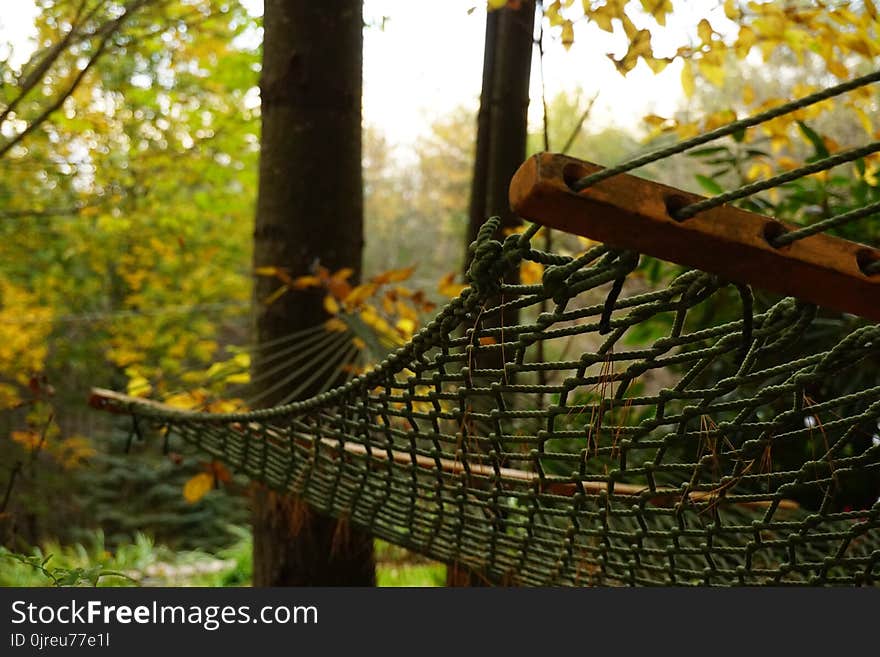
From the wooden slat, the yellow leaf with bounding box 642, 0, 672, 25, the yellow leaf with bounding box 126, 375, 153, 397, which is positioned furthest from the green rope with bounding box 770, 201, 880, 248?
the yellow leaf with bounding box 126, 375, 153, 397

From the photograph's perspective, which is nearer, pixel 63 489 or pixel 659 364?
pixel 659 364

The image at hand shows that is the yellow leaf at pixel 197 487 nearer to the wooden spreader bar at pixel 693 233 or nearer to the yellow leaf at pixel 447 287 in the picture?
the yellow leaf at pixel 447 287

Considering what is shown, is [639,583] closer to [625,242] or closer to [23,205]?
[625,242]

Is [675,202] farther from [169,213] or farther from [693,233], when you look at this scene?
[169,213]

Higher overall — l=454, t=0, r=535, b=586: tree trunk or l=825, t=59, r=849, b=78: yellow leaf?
A: l=454, t=0, r=535, b=586: tree trunk

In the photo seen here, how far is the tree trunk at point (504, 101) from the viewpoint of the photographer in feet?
8.68

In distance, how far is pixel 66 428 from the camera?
25.8ft

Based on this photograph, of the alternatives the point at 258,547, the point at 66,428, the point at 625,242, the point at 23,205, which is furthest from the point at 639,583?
the point at 66,428

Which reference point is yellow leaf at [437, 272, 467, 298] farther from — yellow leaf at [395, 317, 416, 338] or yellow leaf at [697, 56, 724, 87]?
yellow leaf at [697, 56, 724, 87]

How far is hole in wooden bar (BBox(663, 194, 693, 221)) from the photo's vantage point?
23.7 inches

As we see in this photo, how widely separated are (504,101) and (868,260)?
2.16m

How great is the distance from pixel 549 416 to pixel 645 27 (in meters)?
1.12

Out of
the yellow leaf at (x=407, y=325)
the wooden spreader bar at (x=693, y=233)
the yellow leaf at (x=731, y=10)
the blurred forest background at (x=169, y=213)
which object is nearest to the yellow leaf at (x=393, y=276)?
the blurred forest background at (x=169, y=213)

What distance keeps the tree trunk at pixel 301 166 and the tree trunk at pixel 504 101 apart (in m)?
0.71
